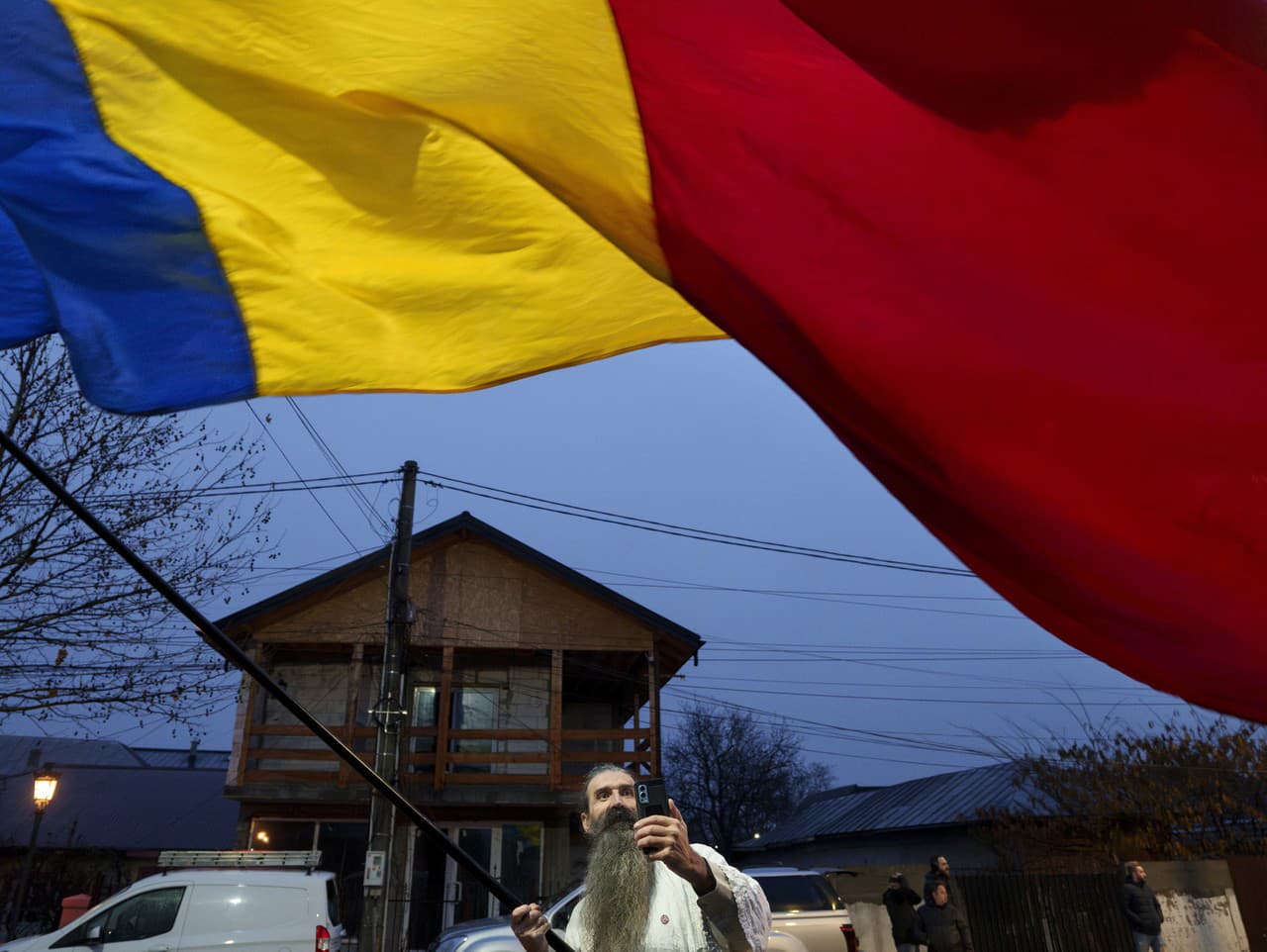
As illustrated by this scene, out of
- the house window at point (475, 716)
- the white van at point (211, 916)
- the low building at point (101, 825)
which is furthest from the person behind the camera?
the low building at point (101, 825)

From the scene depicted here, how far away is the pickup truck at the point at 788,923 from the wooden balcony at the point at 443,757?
9.88 meters

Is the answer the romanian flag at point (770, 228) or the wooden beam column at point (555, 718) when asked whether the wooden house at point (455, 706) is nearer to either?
the wooden beam column at point (555, 718)

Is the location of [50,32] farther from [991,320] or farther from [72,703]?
[72,703]

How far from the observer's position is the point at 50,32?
2.79 m

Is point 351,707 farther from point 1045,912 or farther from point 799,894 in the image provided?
point 1045,912

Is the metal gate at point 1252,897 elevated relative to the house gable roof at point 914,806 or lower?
lower

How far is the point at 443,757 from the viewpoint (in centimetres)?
2350

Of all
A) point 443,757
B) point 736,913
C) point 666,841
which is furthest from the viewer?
point 443,757

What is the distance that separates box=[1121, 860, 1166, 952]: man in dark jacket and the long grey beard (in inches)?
500

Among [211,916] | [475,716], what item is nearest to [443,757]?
[475,716]

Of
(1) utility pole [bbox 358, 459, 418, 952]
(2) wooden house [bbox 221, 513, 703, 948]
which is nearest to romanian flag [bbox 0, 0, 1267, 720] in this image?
(1) utility pole [bbox 358, 459, 418, 952]

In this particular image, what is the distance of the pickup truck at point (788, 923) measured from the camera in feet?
38.3

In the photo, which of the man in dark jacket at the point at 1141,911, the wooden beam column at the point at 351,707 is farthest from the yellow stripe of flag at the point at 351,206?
the wooden beam column at the point at 351,707

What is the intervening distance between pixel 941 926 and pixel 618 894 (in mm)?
10869
